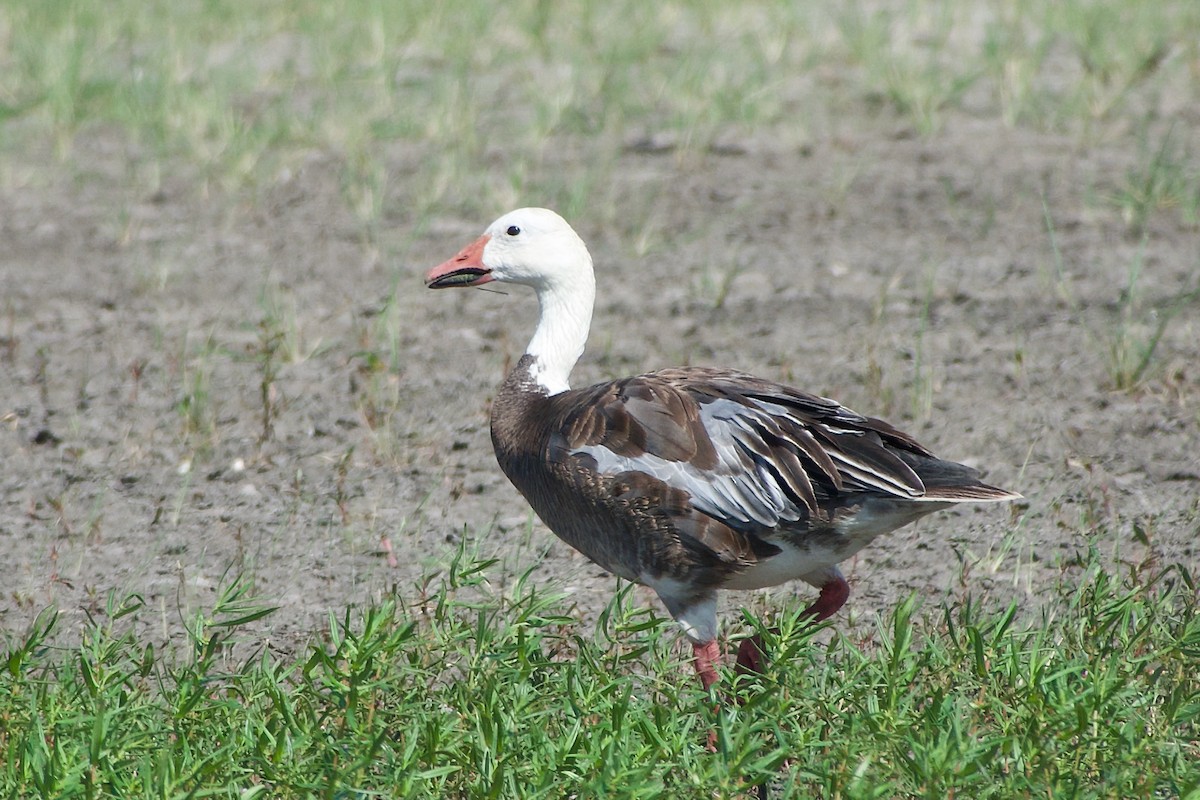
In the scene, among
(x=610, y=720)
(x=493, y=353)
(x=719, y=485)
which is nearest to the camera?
(x=610, y=720)

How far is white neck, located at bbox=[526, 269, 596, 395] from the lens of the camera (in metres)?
5.10

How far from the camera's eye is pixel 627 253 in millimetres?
7719

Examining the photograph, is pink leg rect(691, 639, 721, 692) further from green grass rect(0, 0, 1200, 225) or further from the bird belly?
green grass rect(0, 0, 1200, 225)

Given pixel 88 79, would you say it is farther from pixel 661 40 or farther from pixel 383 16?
pixel 661 40

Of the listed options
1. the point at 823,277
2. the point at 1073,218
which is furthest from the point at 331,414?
the point at 1073,218

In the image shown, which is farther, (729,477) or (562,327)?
(562,327)

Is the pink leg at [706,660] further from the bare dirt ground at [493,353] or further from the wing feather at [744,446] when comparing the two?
the bare dirt ground at [493,353]

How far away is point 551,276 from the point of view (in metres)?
5.12

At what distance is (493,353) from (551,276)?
1.72m

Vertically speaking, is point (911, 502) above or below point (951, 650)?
above

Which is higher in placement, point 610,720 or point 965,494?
point 965,494

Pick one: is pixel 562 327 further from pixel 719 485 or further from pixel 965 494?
pixel 965 494

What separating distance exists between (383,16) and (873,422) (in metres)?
7.29

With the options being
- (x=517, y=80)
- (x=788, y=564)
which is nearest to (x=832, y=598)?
(x=788, y=564)
